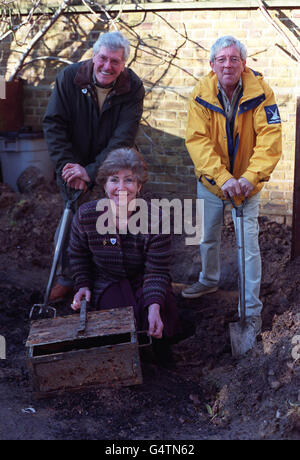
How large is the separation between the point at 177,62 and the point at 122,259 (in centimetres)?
367

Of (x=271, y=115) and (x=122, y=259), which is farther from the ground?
(x=271, y=115)

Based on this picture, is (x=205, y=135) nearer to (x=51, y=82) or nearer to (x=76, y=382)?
(x=76, y=382)

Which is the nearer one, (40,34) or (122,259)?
(122,259)

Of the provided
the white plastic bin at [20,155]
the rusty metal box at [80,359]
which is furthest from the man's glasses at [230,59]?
the white plastic bin at [20,155]

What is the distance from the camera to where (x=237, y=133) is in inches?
161

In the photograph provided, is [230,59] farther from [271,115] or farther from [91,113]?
[91,113]

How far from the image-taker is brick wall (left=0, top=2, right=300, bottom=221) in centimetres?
611

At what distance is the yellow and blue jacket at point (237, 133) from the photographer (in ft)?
13.0

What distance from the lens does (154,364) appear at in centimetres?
369

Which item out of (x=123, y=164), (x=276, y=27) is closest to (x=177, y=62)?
(x=276, y=27)

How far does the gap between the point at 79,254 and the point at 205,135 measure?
4.27 ft

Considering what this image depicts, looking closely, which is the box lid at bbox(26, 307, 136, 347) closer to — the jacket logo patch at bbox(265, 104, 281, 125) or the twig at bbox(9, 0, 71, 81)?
the jacket logo patch at bbox(265, 104, 281, 125)

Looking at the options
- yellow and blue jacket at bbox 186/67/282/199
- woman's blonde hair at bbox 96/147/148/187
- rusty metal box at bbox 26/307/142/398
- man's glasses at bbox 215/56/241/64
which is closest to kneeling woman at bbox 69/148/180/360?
woman's blonde hair at bbox 96/147/148/187

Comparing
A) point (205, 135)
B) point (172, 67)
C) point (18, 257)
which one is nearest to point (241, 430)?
point (205, 135)
